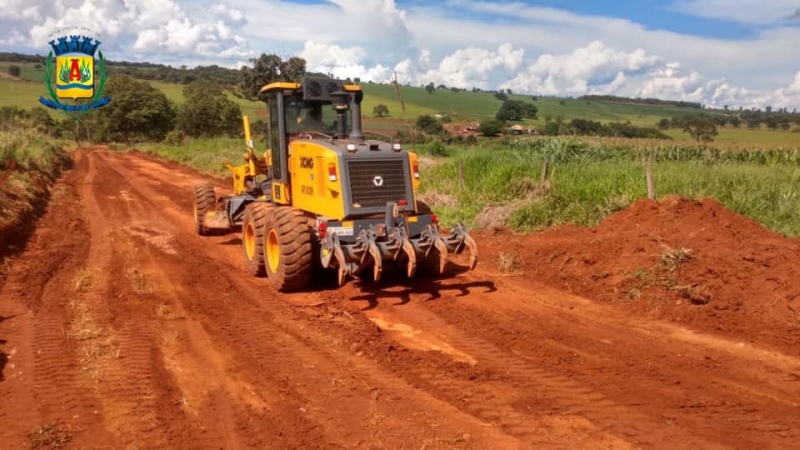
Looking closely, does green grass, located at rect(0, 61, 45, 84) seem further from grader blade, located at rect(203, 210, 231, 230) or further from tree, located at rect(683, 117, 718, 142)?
grader blade, located at rect(203, 210, 231, 230)

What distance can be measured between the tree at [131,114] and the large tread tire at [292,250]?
48.9 meters

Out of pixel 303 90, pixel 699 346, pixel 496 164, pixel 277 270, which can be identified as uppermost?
pixel 303 90

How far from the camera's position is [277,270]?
26.5 feet

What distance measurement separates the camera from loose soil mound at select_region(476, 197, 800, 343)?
278 inches

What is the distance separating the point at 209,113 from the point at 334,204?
40.5 m

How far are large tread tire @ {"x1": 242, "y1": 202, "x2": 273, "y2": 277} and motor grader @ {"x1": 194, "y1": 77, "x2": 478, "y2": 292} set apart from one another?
0.6 inches

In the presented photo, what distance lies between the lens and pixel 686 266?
7812mm

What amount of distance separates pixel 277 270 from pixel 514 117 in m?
36.1

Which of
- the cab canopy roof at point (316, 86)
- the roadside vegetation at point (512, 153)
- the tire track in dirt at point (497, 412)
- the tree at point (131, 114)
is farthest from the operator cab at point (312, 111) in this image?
the tree at point (131, 114)

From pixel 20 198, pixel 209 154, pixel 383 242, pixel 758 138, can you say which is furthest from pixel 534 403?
pixel 758 138

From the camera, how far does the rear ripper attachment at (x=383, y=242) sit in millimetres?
7320

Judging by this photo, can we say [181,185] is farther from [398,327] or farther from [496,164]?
[398,327]

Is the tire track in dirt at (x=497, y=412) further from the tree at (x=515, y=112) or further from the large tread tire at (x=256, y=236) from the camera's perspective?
the tree at (x=515, y=112)

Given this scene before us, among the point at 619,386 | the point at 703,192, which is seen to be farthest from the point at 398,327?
the point at 703,192
